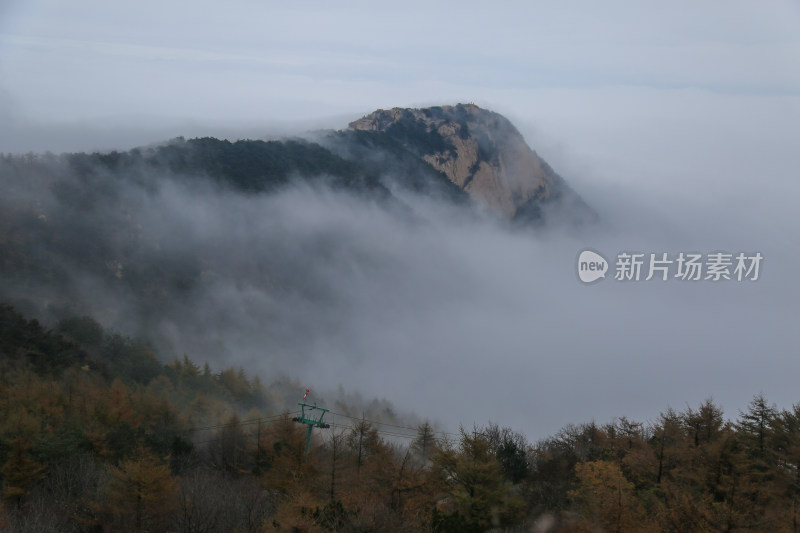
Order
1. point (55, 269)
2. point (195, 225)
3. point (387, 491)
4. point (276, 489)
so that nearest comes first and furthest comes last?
point (387, 491), point (276, 489), point (55, 269), point (195, 225)

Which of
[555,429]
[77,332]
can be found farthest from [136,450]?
[555,429]

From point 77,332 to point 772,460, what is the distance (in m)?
87.5

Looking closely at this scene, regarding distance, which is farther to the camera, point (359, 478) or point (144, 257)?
point (144, 257)

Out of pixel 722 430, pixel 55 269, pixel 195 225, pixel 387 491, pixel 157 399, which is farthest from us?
pixel 195 225

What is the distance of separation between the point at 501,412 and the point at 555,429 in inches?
645

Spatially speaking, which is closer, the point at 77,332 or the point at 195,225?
the point at 77,332

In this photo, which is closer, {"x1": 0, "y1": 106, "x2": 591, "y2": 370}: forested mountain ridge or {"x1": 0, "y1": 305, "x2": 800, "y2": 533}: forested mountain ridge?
{"x1": 0, "y1": 305, "x2": 800, "y2": 533}: forested mountain ridge

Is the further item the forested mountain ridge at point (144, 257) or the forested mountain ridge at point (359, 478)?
the forested mountain ridge at point (144, 257)

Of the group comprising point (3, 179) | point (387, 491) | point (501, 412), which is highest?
point (3, 179)

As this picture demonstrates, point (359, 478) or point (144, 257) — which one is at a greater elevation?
point (144, 257)

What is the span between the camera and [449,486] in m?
36.4

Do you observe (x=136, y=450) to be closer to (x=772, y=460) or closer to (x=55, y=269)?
(x=772, y=460)

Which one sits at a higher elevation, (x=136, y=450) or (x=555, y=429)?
(x=136, y=450)

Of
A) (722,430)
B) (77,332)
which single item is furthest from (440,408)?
(722,430)
